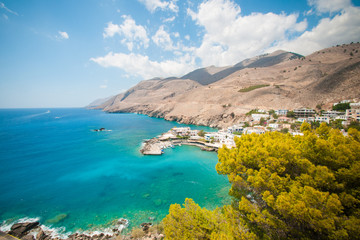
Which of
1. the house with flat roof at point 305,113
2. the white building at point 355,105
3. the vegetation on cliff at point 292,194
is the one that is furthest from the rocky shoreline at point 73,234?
the white building at point 355,105

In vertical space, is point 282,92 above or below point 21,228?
above

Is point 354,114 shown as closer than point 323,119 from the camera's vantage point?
Yes

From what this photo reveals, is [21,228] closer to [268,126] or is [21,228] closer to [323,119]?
[268,126]

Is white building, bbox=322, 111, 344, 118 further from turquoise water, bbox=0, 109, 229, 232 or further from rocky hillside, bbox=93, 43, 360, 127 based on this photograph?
turquoise water, bbox=0, 109, 229, 232

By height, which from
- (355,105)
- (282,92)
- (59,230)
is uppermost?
(282,92)

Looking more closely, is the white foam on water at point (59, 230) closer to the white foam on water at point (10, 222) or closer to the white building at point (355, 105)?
the white foam on water at point (10, 222)

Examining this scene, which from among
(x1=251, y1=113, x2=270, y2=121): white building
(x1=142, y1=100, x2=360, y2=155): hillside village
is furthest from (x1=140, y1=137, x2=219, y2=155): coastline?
(x1=251, y1=113, x2=270, y2=121): white building

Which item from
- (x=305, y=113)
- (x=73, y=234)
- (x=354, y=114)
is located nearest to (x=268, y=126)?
(x=305, y=113)
